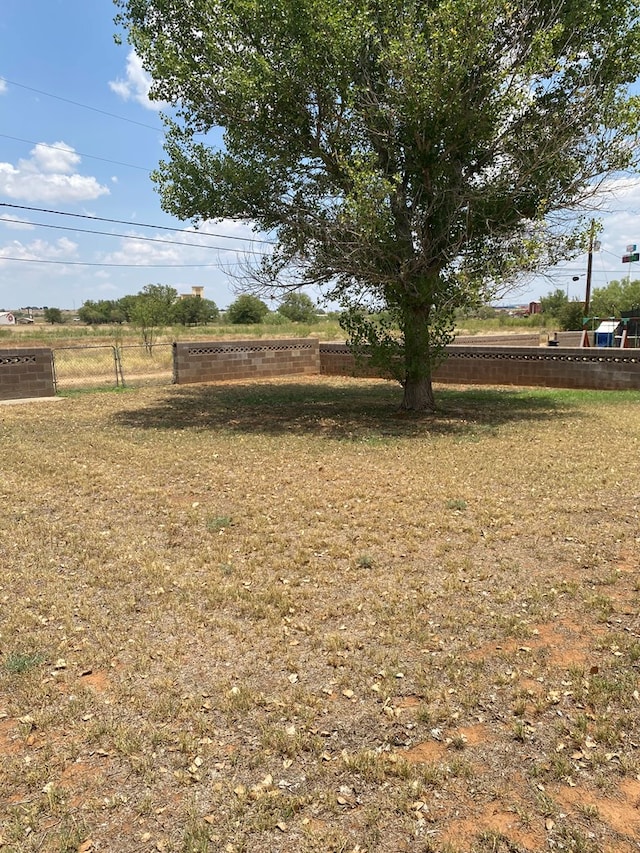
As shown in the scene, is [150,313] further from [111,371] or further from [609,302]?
[609,302]

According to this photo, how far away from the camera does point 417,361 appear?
35.3 ft

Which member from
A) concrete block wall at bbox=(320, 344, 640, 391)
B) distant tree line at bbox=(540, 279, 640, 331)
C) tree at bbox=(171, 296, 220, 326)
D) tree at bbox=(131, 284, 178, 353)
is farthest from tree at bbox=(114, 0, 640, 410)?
tree at bbox=(171, 296, 220, 326)

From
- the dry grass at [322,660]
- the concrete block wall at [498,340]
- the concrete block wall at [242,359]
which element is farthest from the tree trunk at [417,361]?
the concrete block wall at [498,340]

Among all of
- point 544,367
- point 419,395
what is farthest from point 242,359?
point 544,367

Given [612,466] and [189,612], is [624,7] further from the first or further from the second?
[189,612]

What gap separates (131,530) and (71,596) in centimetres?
130

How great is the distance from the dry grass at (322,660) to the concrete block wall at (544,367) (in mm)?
7841

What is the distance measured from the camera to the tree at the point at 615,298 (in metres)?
45.8

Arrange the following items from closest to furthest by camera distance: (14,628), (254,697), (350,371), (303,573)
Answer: (254,697) → (14,628) → (303,573) → (350,371)

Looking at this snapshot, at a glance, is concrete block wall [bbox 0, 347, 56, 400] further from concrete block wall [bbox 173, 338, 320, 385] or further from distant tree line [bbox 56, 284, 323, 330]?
distant tree line [bbox 56, 284, 323, 330]

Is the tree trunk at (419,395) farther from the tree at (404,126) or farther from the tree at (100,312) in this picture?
the tree at (100,312)

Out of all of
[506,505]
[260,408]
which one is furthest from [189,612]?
[260,408]

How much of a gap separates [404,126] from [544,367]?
8.14m

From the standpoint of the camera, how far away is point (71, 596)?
13.3 feet
